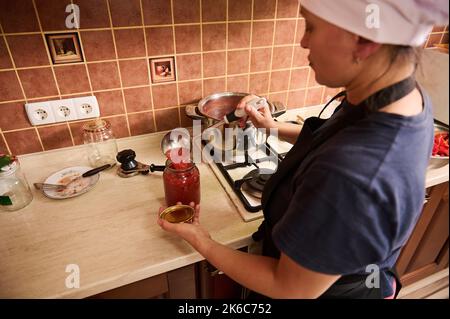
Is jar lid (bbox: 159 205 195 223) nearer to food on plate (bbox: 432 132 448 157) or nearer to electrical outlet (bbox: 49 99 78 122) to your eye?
electrical outlet (bbox: 49 99 78 122)

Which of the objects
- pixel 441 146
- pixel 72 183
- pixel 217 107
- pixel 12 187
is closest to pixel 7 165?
pixel 12 187

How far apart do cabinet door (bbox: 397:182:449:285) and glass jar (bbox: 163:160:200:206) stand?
2.94 feet

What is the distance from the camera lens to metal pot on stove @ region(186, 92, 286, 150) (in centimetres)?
102

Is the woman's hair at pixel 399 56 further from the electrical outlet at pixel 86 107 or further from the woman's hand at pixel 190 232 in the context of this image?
the electrical outlet at pixel 86 107

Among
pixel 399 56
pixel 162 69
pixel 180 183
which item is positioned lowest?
pixel 180 183

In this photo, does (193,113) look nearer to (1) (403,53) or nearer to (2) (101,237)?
(2) (101,237)

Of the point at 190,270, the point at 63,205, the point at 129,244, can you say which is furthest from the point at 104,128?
the point at 190,270

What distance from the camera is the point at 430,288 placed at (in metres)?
1.64

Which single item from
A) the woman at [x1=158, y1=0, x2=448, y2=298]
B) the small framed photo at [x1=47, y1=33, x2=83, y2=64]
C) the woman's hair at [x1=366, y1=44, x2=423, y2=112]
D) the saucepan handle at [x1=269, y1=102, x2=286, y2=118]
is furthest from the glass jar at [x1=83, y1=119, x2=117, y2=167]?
the woman's hair at [x1=366, y1=44, x2=423, y2=112]

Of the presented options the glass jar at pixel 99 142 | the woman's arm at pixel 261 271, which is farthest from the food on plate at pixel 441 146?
the glass jar at pixel 99 142

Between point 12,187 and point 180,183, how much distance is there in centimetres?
50

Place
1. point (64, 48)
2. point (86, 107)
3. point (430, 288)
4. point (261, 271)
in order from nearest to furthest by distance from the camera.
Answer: point (261, 271), point (64, 48), point (86, 107), point (430, 288)

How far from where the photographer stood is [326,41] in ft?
1.69

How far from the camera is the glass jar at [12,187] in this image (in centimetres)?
82
